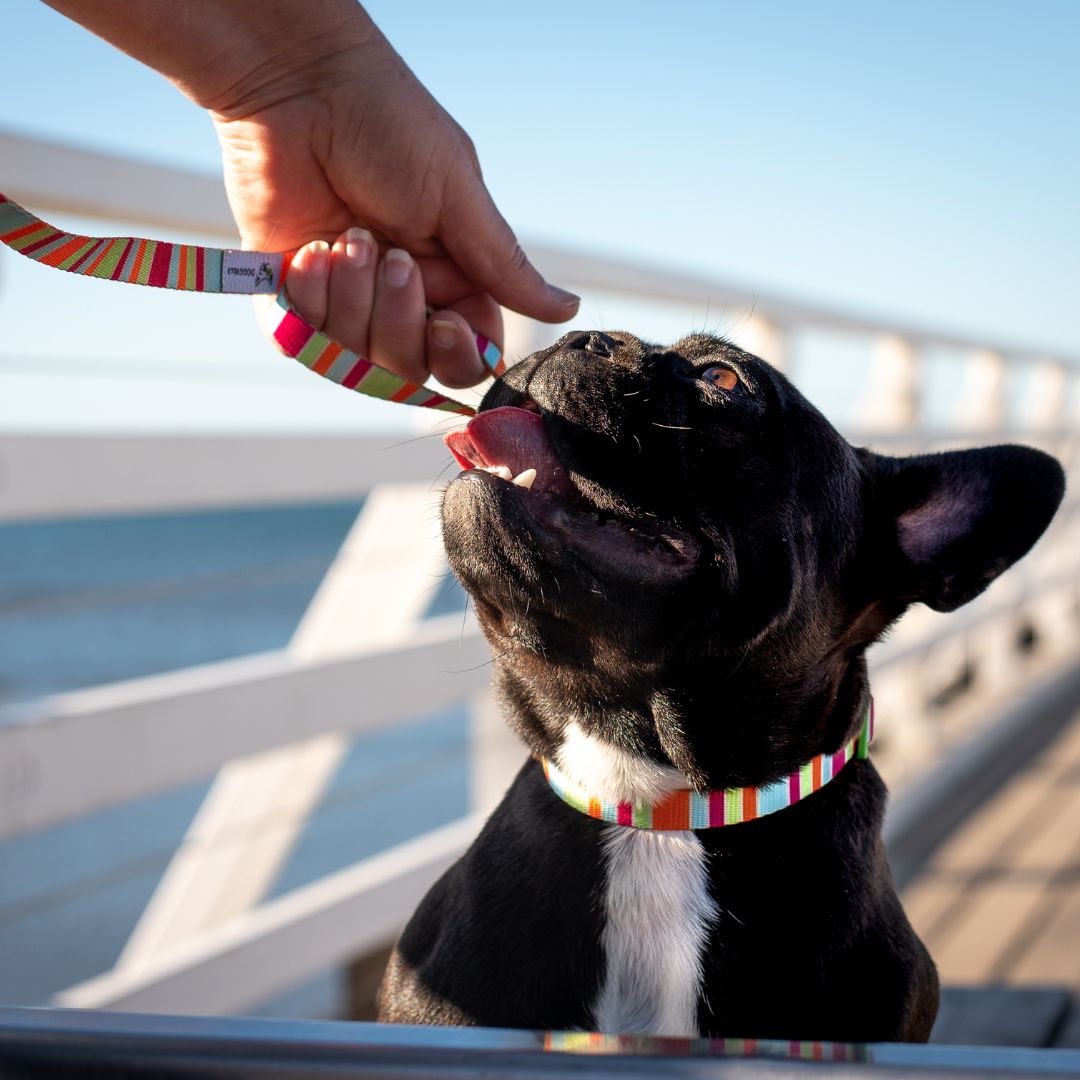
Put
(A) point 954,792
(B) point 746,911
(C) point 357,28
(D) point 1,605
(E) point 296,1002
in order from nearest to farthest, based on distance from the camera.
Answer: (B) point 746,911, (C) point 357,28, (D) point 1,605, (E) point 296,1002, (A) point 954,792

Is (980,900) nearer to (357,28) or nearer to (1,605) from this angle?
(1,605)

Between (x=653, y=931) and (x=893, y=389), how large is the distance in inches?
169

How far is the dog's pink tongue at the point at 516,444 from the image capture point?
1.45 metres

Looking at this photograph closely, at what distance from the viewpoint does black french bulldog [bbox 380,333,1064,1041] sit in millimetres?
1349

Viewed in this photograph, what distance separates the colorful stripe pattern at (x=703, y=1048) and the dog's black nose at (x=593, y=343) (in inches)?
37.8

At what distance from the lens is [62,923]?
5098mm

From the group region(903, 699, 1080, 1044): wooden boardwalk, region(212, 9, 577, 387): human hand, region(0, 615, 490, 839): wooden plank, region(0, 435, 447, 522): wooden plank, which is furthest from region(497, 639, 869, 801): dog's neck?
region(903, 699, 1080, 1044): wooden boardwalk

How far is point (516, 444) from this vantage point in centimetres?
146

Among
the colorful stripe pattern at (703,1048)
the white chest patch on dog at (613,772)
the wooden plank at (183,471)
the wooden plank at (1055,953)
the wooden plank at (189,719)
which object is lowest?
the wooden plank at (1055,953)

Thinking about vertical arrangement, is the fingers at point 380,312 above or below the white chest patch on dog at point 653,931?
above

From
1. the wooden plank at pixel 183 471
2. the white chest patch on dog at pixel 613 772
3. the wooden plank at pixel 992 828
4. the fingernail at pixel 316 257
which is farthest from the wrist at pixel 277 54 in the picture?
the wooden plank at pixel 992 828

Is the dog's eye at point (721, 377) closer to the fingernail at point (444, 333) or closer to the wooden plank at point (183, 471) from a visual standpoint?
the fingernail at point (444, 333)

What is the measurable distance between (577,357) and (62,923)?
4526mm

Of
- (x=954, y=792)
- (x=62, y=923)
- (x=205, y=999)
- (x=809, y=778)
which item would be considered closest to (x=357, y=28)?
(x=809, y=778)
